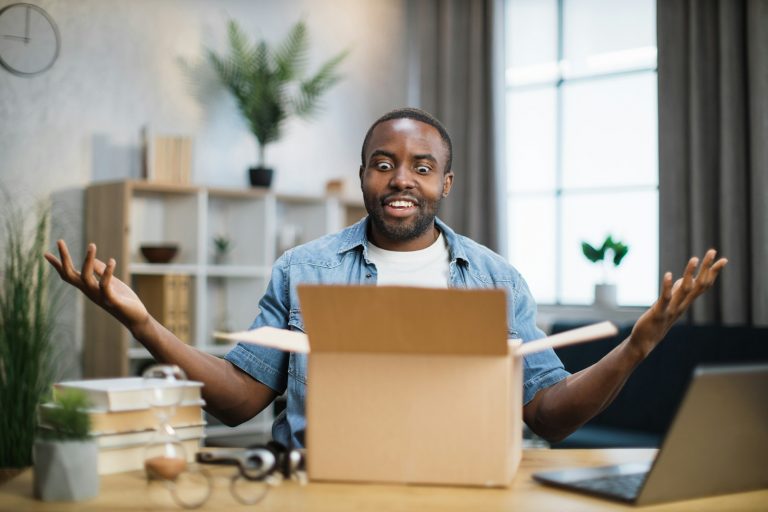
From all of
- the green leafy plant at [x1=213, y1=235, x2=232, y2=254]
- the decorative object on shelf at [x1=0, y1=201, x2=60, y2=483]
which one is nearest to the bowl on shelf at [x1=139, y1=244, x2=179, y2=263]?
the green leafy plant at [x1=213, y1=235, x2=232, y2=254]

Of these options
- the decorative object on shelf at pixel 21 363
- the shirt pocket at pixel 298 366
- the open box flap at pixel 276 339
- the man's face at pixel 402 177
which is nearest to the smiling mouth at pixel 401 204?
the man's face at pixel 402 177

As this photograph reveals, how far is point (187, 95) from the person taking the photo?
16.0 ft

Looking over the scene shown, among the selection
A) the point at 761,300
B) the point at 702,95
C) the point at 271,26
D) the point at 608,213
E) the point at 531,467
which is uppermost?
the point at 271,26

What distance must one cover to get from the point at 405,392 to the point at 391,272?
0.75 meters

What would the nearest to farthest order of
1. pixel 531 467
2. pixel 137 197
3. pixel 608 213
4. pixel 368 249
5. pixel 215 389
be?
pixel 531 467 < pixel 215 389 < pixel 368 249 < pixel 137 197 < pixel 608 213

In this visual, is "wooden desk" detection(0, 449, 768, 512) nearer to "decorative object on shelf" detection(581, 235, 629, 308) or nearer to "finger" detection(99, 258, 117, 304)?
"finger" detection(99, 258, 117, 304)

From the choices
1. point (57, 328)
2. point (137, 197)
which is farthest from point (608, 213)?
point (57, 328)

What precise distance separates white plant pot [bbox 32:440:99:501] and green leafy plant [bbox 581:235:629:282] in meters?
3.69

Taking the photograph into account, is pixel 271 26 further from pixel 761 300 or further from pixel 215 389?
pixel 215 389

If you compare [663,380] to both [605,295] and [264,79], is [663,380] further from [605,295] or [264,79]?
[264,79]

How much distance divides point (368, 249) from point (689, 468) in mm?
1013

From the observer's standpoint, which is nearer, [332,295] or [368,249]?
[332,295]

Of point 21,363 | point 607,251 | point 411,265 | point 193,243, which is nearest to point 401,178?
point 411,265

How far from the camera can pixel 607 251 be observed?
470 cm
